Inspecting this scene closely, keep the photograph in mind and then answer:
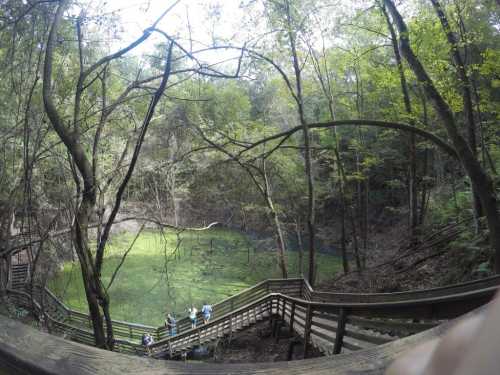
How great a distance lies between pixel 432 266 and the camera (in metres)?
9.86

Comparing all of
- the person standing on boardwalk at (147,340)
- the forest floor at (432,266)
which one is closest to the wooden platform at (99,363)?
the forest floor at (432,266)

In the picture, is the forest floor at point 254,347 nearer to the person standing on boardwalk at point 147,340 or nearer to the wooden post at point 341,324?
the person standing on boardwalk at point 147,340

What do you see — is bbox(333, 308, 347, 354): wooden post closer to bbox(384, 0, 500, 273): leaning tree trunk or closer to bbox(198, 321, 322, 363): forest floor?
bbox(384, 0, 500, 273): leaning tree trunk

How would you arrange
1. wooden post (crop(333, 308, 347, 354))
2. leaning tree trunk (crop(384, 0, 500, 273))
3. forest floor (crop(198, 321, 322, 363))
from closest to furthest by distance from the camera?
wooden post (crop(333, 308, 347, 354)) → leaning tree trunk (crop(384, 0, 500, 273)) → forest floor (crop(198, 321, 322, 363))

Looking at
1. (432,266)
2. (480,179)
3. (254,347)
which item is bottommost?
(254,347)

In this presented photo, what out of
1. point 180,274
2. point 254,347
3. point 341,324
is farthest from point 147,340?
point 341,324

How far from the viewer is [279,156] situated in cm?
1590

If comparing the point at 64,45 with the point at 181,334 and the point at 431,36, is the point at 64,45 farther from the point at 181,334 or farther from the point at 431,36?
the point at 431,36

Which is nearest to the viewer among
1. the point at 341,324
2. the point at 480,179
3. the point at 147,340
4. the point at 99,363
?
the point at 99,363

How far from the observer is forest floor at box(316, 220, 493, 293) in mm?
7629

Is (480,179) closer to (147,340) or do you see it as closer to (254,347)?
(254,347)

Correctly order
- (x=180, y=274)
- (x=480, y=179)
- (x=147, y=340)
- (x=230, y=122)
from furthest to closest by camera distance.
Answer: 1. (x=180, y=274)
2. (x=230, y=122)
3. (x=147, y=340)
4. (x=480, y=179)

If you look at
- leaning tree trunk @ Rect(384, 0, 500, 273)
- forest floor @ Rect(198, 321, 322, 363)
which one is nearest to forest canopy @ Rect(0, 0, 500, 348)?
leaning tree trunk @ Rect(384, 0, 500, 273)

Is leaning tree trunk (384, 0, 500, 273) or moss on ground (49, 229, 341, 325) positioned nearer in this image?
leaning tree trunk (384, 0, 500, 273)
